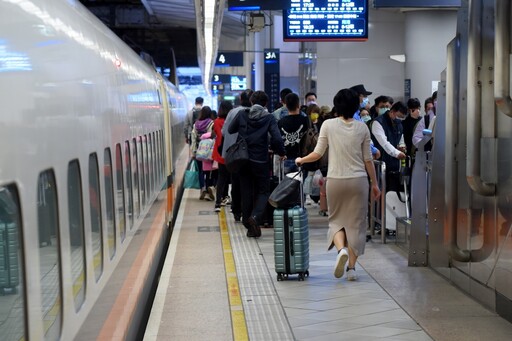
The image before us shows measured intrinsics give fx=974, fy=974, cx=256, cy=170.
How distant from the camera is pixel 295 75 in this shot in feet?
133

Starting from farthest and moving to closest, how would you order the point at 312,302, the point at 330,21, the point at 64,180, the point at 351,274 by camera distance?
the point at 330,21 → the point at 351,274 → the point at 312,302 → the point at 64,180

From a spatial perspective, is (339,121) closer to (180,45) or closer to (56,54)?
(56,54)

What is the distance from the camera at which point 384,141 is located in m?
12.0

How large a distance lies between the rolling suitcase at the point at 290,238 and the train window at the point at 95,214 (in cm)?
455

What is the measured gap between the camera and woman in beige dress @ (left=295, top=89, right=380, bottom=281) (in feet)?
30.3

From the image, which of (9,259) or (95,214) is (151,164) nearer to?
(95,214)

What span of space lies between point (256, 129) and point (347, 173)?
3.86 meters

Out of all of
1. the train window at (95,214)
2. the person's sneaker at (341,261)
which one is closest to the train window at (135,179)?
the person's sneaker at (341,261)

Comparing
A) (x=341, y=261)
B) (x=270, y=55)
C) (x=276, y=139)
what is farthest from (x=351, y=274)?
(x=270, y=55)

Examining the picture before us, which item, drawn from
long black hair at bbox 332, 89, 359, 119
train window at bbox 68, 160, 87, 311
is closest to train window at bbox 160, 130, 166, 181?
long black hair at bbox 332, 89, 359, 119

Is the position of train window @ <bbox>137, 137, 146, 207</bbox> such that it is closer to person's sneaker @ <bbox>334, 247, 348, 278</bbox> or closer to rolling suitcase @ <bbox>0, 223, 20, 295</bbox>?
A: person's sneaker @ <bbox>334, 247, 348, 278</bbox>

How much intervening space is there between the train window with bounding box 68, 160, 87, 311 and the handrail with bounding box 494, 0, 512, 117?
3753 mm

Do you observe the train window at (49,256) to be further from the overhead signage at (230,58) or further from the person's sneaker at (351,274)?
the overhead signage at (230,58)

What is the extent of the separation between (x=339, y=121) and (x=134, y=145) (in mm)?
2396
